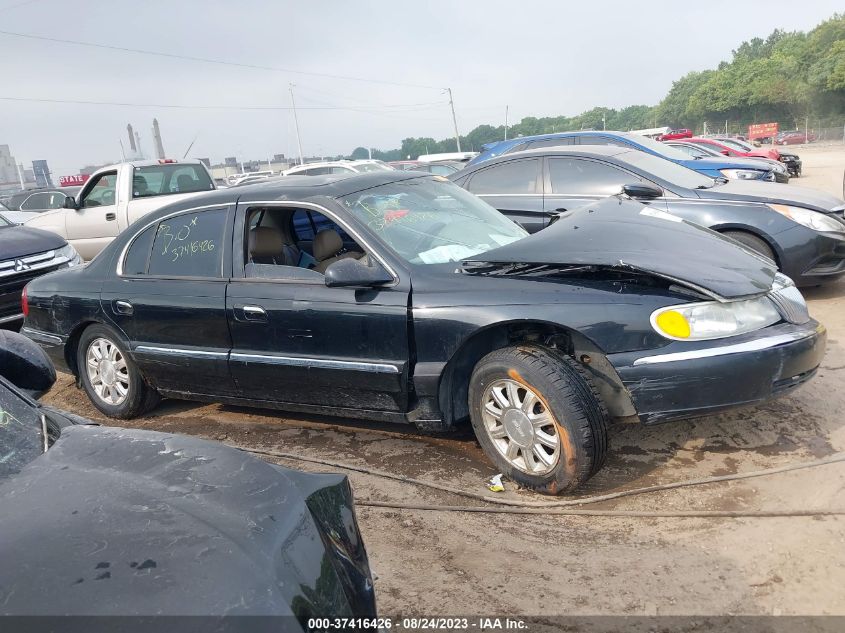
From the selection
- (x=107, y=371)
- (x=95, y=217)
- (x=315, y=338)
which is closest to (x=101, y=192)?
(x=95, y=217)

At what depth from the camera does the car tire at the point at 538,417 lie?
308 centimetres

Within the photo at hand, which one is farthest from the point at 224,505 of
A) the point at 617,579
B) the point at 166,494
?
the point at 617,579

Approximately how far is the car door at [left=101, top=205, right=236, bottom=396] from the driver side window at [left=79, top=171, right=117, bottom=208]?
6.38 metres

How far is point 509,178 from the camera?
23.1 feet

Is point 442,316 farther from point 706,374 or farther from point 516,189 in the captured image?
point 516,189

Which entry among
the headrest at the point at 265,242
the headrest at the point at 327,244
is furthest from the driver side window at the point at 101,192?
the headrest at the point at 327,244

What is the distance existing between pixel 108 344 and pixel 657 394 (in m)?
3.73

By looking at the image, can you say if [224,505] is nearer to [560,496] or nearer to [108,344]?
[560,496]

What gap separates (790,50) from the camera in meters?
76.4

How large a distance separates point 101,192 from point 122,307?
683cm

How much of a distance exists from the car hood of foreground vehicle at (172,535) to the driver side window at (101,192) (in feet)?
30.3

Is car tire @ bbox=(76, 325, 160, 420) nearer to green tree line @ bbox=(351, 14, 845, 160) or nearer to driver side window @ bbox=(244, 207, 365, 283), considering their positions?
driver side window @ bbox=(244, 207, 365, 283)

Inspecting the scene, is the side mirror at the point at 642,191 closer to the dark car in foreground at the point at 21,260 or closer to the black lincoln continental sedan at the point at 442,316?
the black lincoln continental sedan at the point at 442,316

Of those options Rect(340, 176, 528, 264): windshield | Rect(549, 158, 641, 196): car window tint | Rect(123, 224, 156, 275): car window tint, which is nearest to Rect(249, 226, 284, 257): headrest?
Rect(340, 176, 528, 264): windshield
